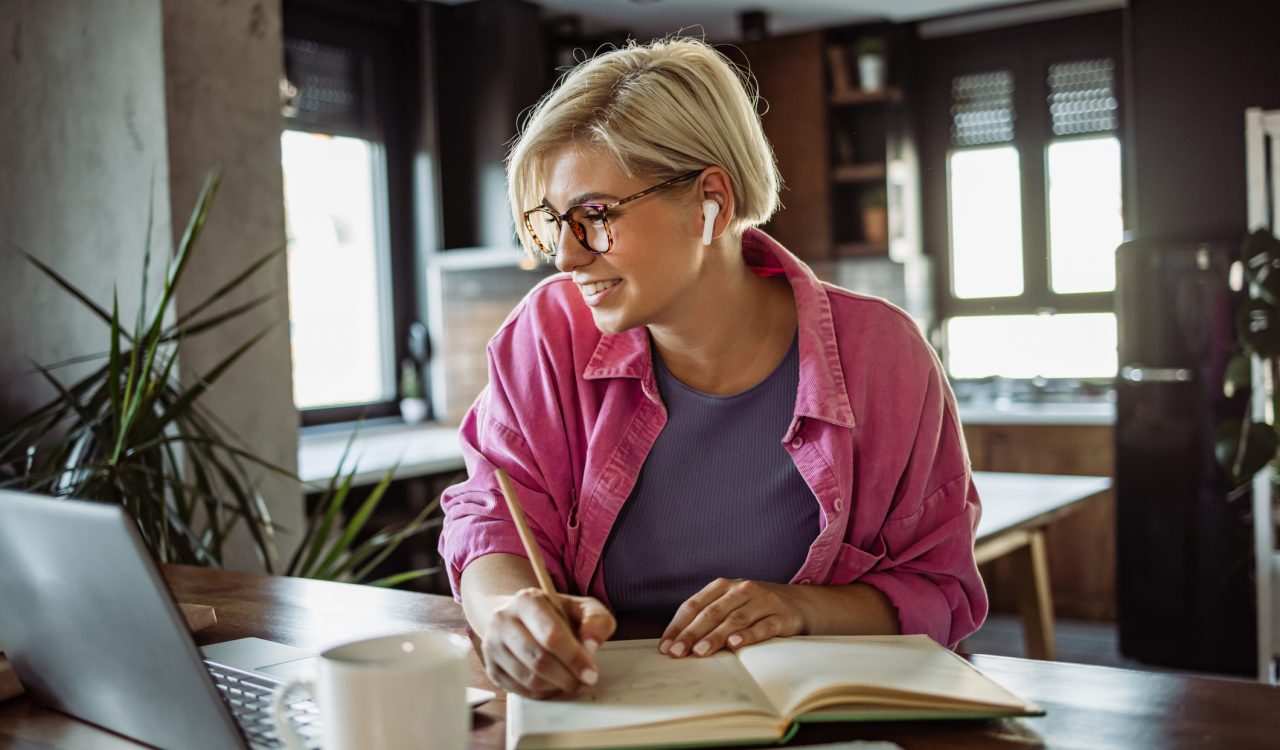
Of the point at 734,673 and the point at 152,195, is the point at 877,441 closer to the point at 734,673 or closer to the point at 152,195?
the point at 734,673

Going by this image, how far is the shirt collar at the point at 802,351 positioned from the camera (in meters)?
1.47

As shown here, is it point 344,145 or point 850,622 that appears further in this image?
point 344,145

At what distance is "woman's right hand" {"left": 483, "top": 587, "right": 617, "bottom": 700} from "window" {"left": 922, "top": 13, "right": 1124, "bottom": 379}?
16.4ft

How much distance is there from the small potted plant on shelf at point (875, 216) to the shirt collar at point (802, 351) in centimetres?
416

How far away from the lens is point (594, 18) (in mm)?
5695

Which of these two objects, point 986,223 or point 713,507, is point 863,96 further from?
point 713,507

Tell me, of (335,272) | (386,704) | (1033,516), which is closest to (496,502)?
(386,704)

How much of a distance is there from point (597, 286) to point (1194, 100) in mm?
4050

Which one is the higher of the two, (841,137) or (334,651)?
(841,137)

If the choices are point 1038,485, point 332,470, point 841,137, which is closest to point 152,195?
point 332,470

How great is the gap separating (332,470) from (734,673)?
3.04m

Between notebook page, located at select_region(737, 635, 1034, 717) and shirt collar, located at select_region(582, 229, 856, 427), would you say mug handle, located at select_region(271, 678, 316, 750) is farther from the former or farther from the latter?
shirt collar, located at select_region(582, 229, 856, 427)

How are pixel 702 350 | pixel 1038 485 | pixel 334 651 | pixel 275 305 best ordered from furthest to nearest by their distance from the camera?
pixel 1038 485 < pixel 275 305 < pixel 702 350 < pixel 334 651

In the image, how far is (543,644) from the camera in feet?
3.36
